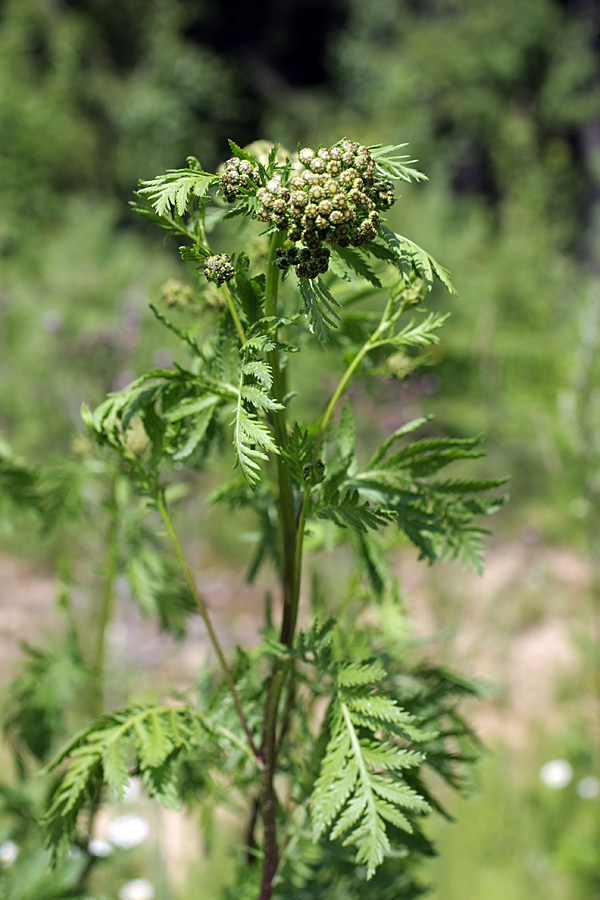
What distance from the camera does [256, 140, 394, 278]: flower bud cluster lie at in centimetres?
59

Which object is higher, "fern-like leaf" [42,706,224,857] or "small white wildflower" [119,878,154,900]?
"fern-like leaf" [42,706,224,857]

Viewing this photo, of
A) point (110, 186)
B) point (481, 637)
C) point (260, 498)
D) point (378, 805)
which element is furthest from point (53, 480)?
point (110, 186)

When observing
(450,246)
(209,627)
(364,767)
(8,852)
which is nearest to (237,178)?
(209,627)

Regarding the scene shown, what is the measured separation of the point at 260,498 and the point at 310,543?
6.3 inches

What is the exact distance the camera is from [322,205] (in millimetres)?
582

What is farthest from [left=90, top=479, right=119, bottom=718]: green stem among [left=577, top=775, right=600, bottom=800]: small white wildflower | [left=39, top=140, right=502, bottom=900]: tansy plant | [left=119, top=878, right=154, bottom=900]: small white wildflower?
[left=577, top=775, right=600, bottom=800]: small white wildflower

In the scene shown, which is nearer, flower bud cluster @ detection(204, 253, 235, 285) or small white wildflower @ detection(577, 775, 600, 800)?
flower bud cluster @ detection(204, 253, 235, 285)

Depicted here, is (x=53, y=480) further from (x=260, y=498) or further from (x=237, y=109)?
(x=237, y=109)

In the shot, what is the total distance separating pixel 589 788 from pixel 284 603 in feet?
6.96

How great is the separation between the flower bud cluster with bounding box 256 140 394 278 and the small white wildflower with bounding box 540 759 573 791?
2.46m

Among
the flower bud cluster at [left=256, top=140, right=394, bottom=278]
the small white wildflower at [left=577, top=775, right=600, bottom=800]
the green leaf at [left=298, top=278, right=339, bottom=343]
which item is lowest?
the green leaf at [left=298, top=278, right=339, bottom=343]

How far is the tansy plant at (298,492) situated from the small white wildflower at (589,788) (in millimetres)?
1652

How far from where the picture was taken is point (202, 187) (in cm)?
62

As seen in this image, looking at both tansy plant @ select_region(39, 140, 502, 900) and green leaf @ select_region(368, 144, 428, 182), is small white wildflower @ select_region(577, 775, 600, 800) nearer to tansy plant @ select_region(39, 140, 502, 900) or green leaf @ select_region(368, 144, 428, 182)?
tansy plant @ select_region(39, 140, 502, 900)
